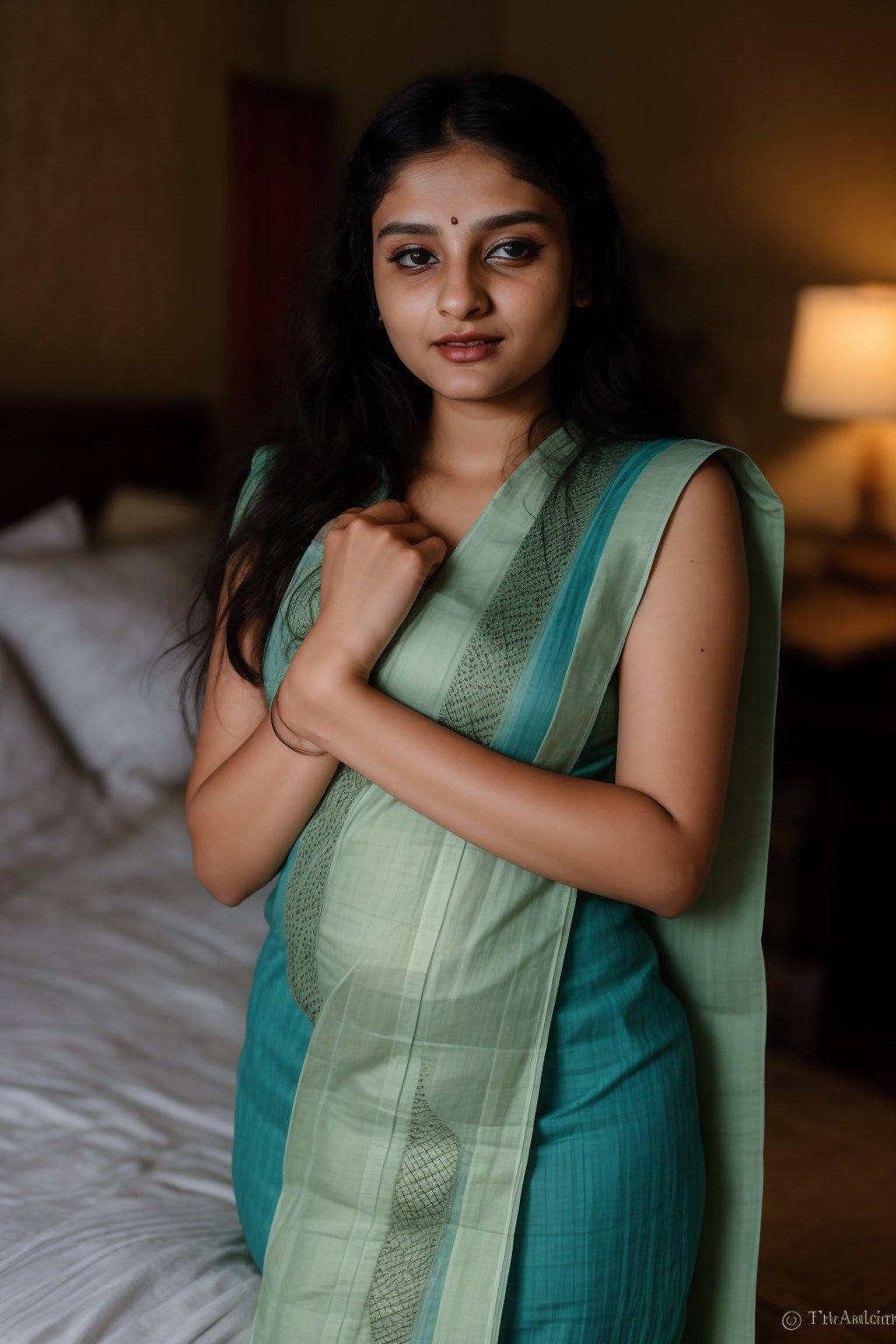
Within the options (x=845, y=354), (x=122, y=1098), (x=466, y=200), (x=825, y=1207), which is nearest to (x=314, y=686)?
(x=466, y=200)

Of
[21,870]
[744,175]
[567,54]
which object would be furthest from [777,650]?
[567,54]

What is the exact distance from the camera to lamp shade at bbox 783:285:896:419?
3.27 meters

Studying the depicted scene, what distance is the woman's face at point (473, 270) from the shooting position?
98 cm

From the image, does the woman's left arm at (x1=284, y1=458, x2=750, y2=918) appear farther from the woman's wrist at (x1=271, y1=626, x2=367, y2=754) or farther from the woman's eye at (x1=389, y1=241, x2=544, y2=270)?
the woman's eye at (x1=389, y1=241, x2=544, y2=270)

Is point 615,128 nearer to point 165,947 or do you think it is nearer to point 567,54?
point 567,54

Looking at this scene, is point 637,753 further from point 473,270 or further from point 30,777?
point 30,777

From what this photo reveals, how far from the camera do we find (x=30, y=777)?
84.0 inches

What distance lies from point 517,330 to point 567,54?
3.27m

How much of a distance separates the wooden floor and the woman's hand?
70 cm

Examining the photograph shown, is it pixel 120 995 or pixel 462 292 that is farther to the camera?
pixel 120 995

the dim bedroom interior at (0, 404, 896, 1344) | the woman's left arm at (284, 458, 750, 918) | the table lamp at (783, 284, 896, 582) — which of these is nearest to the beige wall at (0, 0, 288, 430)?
the dim bedroom interior at (0, 404, 896, 1344)

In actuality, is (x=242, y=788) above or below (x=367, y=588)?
below

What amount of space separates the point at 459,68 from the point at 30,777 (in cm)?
201

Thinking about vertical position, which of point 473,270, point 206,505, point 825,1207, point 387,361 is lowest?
point 825,1207
